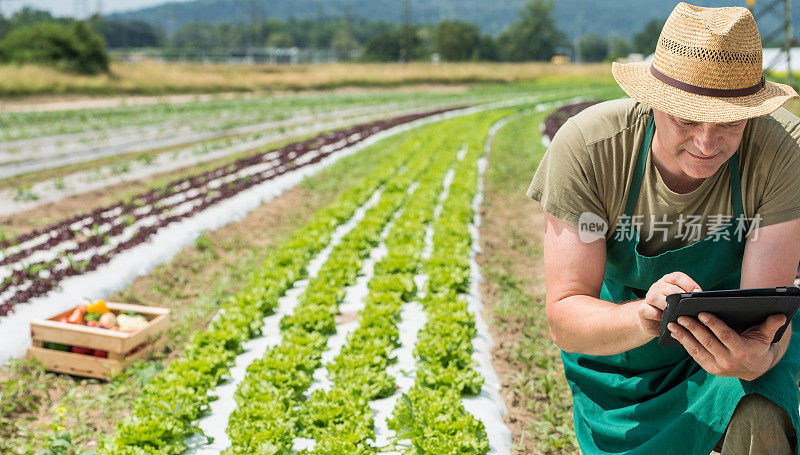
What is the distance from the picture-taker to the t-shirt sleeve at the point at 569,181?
6.86ft

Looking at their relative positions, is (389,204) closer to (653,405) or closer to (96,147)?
(653,405)

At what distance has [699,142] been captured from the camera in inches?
74.3

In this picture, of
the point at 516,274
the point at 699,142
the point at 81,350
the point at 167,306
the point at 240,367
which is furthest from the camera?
the point at 516,274

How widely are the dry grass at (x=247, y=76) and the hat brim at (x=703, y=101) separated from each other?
28.5 m

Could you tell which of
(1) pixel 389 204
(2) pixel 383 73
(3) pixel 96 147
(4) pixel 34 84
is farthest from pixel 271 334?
(2) pixel 383 73

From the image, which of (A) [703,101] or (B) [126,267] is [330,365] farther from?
(B) [126,267]

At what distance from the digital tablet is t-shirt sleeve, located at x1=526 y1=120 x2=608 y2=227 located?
48 centimetres

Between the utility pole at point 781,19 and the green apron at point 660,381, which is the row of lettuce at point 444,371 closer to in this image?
the green apron at point 660,381

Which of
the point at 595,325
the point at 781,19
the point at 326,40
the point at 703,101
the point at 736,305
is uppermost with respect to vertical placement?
the point at 326,40

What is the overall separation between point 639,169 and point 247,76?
129 ft

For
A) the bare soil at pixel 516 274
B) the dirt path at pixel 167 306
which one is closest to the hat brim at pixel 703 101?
the bare soil at pixel 516 274

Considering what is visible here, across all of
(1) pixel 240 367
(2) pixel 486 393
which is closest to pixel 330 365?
(1) pixel 240 367

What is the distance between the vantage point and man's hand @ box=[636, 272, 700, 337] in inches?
66.8

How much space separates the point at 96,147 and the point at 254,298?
11444mm
